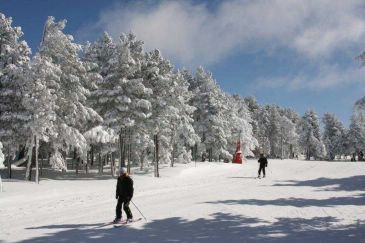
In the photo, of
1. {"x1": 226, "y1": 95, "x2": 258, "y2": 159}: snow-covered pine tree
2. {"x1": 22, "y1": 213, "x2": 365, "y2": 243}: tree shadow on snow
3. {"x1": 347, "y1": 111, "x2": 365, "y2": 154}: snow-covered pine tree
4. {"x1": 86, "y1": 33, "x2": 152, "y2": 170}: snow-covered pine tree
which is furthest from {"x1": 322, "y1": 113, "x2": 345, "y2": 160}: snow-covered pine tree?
{"x1": 22, "y1": 213, "x2": 365, "y2": 243}: tree shadow on snow

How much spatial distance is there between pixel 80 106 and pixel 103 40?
28.5 ft

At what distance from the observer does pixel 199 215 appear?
16406mm

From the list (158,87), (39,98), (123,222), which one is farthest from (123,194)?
(158,87)

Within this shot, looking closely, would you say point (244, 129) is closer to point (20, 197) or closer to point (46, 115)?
point (46, 115)

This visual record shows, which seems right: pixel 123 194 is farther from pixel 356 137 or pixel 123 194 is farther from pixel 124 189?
pixel 356 137

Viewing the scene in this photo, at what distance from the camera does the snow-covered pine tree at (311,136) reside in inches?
3784

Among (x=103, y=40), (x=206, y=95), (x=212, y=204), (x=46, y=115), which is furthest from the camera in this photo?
(x=206, y=95)

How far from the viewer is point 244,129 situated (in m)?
74.6

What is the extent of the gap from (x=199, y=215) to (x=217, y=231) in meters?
2.75

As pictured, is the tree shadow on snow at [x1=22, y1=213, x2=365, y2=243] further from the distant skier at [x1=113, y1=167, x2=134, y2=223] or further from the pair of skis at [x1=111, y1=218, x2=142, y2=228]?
the distant skier at [x1=113, y1=167, x2=134, y2=223]

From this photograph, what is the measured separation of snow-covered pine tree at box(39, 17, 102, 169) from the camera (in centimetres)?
3538

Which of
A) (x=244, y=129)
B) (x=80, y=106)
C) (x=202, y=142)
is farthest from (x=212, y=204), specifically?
(x=244, y=129)

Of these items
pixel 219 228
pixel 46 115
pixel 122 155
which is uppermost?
pixel 46 115

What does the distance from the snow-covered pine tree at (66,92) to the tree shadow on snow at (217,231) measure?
2231cm
